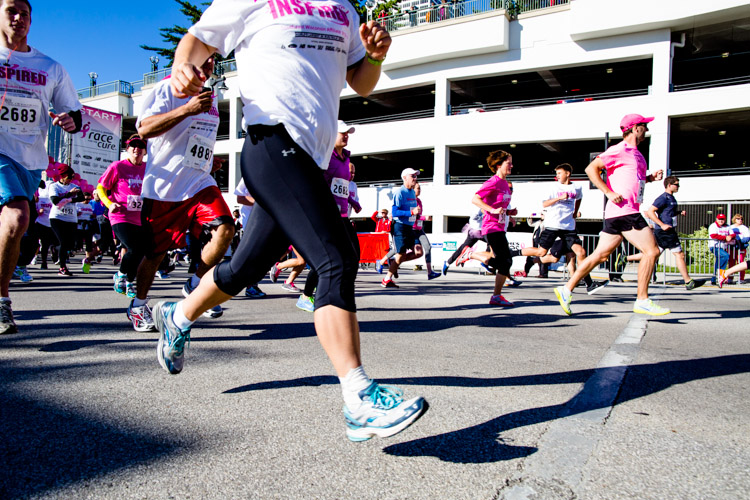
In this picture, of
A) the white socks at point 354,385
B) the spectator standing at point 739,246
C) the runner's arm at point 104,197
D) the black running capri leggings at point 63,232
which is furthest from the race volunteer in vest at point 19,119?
the spectator standing at point 739,246

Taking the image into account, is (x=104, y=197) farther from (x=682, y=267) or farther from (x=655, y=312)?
(x=682, y=267)

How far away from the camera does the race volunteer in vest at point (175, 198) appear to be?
4527 millimetres

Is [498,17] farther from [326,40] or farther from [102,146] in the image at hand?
[326,40]

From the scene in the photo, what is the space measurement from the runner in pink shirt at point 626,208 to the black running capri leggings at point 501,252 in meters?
1.09

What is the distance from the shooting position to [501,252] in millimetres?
7180

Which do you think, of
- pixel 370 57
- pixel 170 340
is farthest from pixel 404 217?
pixel 170 340

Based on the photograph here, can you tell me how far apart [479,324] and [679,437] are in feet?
10.4

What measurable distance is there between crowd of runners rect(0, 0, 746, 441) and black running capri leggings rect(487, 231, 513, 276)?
0.07 ft

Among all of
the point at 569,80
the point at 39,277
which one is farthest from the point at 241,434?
the point at 569,80

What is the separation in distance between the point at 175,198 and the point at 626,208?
445 cm

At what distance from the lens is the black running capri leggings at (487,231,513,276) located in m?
7.11

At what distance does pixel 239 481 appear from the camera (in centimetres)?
169

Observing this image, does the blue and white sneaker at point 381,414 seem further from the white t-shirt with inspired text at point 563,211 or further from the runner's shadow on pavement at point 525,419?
the white t-shirt with inspired text at point 563,211

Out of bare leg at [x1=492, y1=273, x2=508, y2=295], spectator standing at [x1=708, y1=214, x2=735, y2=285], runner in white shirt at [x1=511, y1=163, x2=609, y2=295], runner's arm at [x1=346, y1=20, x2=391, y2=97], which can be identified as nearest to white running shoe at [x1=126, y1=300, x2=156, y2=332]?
runner's arm at [x1=346, y1=20, x2=391, y2=97]
